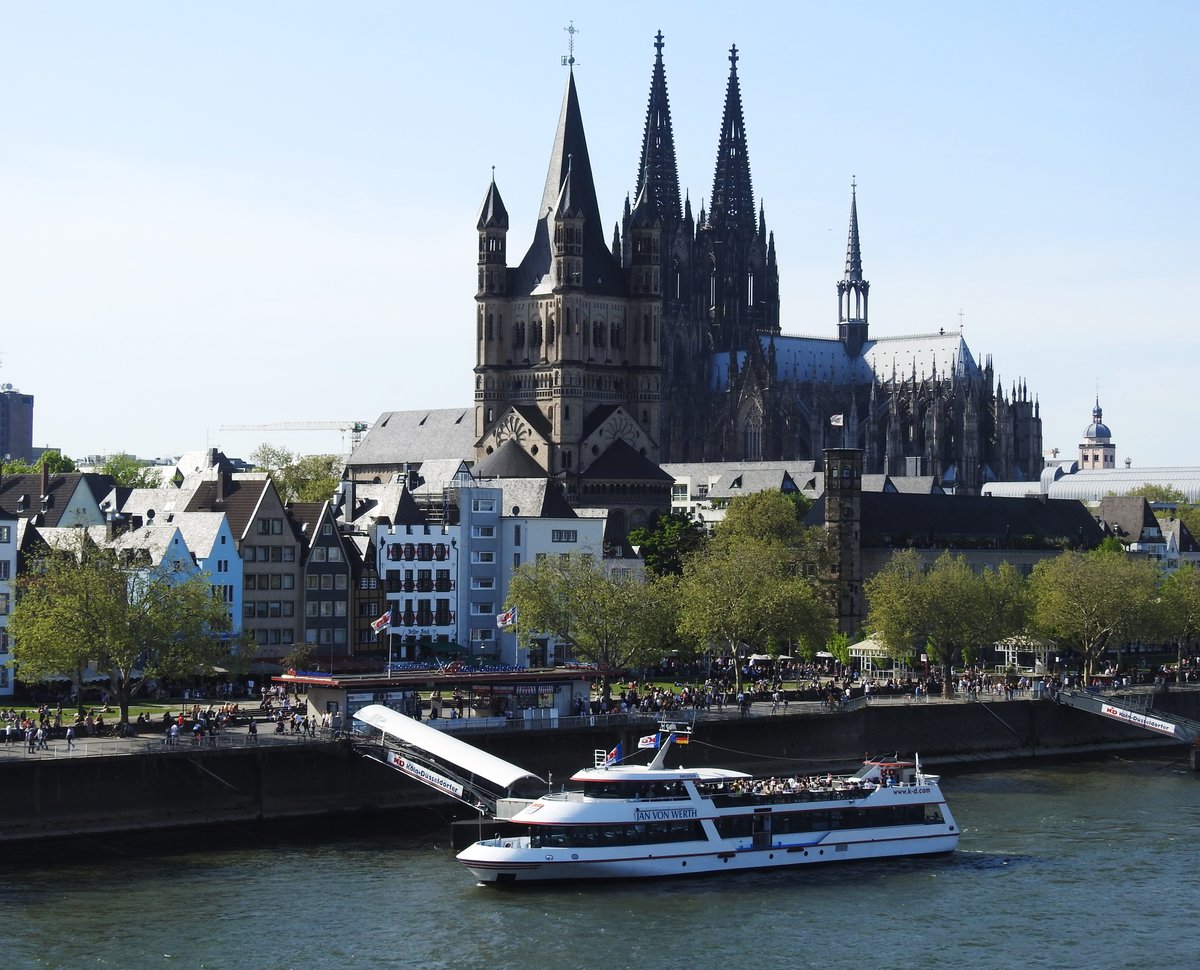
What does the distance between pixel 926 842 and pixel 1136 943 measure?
15.9 meters

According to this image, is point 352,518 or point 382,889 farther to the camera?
point 352,518

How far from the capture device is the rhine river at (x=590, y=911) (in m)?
65.2

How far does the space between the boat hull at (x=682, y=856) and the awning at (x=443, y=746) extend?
365 cm

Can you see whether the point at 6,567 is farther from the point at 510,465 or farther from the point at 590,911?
the point at 510,465

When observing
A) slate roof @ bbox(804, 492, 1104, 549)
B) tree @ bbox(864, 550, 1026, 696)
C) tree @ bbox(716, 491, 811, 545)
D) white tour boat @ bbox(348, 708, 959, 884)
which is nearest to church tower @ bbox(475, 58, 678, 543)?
tree @ bbox(716, 491, 811, 545)

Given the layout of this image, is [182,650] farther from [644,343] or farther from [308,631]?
[644,343]

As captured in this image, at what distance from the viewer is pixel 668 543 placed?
161750 mm

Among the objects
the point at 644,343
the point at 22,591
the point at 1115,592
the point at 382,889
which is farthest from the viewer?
the point at 644,343

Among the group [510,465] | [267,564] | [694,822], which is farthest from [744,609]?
[510,465]

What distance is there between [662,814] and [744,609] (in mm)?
→ 44178

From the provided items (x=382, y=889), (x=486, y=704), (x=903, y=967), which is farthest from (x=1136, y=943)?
(x=486, y=704)

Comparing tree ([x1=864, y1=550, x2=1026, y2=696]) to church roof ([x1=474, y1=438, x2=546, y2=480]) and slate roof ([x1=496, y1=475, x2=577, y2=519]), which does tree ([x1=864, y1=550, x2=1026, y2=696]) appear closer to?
slate roof ([x1=496, y1=475, x2=577, y2=519])

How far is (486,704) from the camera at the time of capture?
9962cm

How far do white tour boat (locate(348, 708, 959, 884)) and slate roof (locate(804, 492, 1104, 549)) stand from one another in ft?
253
